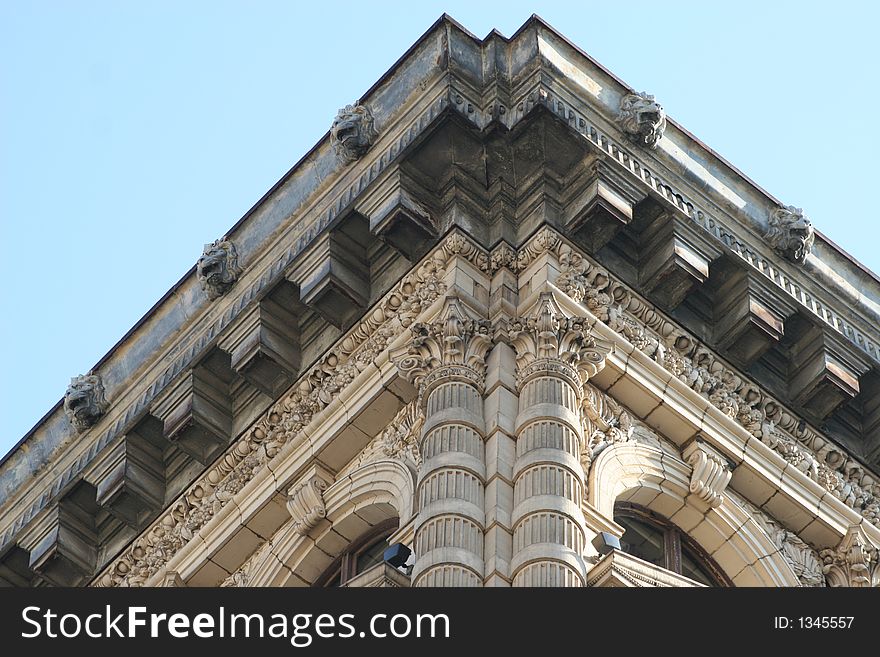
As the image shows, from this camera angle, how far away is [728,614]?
21297 millimetres

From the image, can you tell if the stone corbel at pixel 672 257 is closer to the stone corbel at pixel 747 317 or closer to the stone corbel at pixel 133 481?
the stone corbel at pixel 747 317

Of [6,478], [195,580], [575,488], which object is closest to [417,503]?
[575,488]

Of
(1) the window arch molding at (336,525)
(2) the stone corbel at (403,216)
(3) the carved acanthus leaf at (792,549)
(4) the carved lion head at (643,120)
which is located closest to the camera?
(1) the window arch molding at (336,525)

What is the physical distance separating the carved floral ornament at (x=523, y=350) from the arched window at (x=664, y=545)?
829mm

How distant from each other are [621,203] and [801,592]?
725 cm

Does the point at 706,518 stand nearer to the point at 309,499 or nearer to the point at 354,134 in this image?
the point at 309,499

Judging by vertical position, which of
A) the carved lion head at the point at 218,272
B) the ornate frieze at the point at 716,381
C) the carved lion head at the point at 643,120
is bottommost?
the ornate frieze at the point at 716,381

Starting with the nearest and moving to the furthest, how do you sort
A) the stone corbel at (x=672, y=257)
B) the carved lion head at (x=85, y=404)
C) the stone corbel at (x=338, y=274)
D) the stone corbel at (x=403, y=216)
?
the stone corbel at (x=403, y=216) < the stone corbel at (x=672, y=257) < the stone corbel at (x=338, y=274) < the carved lion head at (x=85, y=404)

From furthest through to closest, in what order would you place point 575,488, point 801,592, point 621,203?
point 621,203, point 575,488, point 801,592

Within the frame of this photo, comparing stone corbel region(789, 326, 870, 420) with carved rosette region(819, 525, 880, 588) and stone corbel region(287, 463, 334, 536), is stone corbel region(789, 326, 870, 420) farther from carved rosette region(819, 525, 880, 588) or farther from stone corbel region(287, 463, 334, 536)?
stone corbel region(287, 463, 334, 536)

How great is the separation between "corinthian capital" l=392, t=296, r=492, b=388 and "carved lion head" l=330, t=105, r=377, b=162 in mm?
2853

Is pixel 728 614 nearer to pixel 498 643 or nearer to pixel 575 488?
pixel 498 643

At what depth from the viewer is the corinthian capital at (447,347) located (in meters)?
27.3

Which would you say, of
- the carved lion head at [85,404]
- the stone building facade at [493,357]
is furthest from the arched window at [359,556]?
the carved lion head at [85,404]
